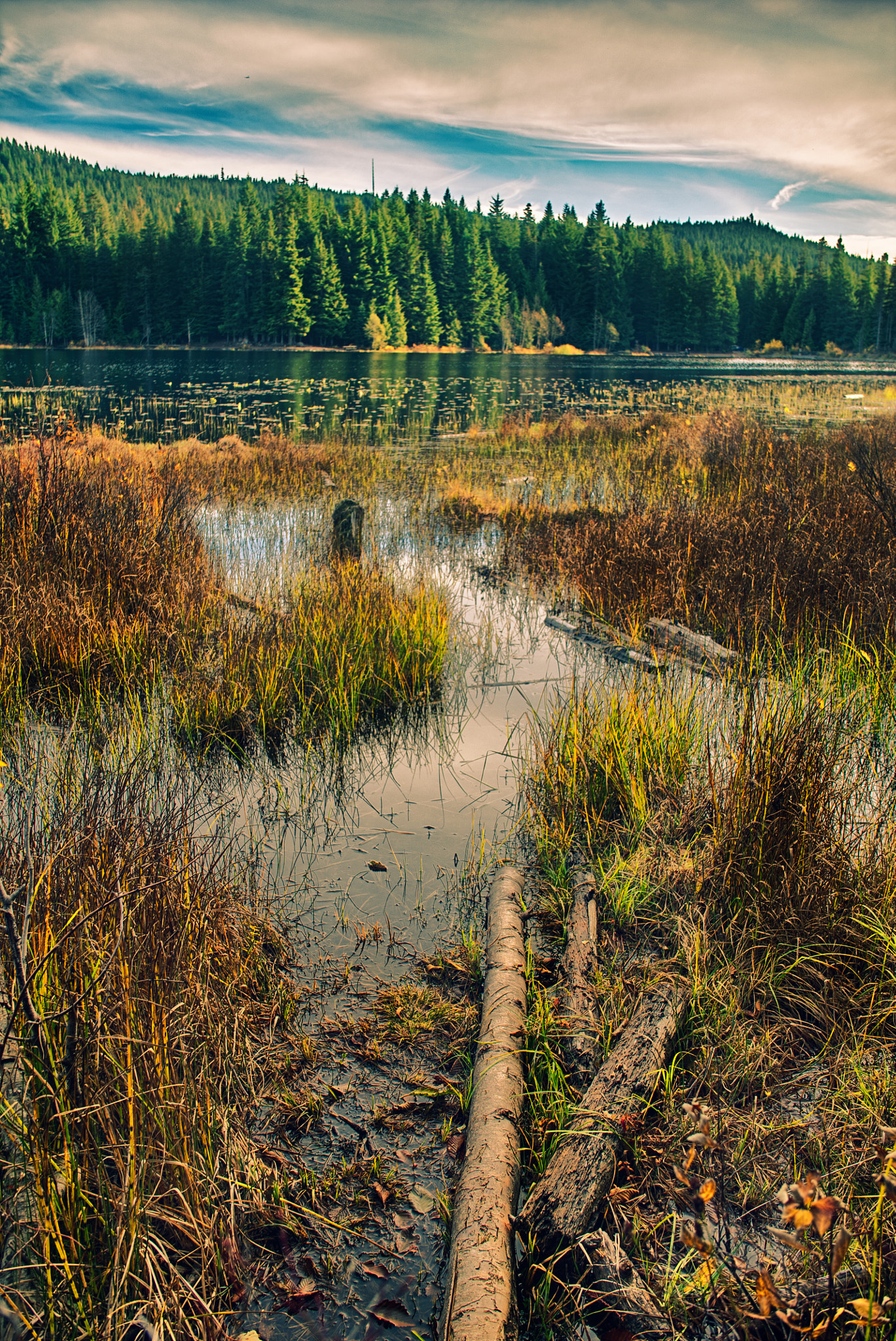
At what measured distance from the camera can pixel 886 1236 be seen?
1.85 meters

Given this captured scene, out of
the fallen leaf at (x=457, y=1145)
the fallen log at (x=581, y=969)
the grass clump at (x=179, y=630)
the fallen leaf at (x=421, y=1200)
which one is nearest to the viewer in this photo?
the fallen leaf at (x=421, y=1200)

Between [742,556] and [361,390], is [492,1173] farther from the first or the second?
[361,390]

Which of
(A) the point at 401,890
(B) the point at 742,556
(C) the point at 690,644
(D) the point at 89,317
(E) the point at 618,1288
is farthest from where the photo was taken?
(D) the point at 89,317

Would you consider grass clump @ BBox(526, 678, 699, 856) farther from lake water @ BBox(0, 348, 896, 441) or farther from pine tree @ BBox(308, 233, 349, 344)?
pine tree @ BBox(308, 233, 349, 344)

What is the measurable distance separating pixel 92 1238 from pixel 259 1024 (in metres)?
1.03

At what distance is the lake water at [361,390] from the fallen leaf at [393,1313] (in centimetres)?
1368

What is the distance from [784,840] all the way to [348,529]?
20.6 feet

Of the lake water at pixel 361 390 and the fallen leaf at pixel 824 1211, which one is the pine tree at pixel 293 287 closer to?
the lake water at pixel 361 390

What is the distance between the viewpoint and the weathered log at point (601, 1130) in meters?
1.97

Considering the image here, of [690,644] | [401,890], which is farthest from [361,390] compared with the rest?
[401,890]

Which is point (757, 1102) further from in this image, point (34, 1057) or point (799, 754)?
point (34, 1057)

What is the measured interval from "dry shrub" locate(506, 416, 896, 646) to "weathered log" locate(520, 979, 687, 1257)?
356 centimetres

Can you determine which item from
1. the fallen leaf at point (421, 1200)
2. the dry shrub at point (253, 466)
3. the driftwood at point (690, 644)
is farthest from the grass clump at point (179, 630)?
the dry shrub at point (253, 466)

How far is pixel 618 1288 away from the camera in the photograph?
6.03 feet
